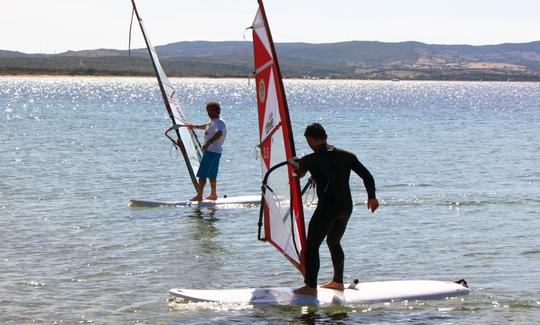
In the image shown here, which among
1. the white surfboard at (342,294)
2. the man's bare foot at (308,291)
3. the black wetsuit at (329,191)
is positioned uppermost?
the black wetsuit at (329,191)

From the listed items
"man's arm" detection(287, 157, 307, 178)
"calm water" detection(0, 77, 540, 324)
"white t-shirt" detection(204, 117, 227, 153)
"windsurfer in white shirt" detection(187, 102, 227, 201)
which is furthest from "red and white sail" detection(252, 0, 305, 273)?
"white t-shirt" detection(204, 117, 227, 153)

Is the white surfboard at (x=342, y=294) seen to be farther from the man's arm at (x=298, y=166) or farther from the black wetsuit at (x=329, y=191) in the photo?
the man's arm at (x=298, y=166)

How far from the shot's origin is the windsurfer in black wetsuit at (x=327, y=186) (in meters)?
9.40

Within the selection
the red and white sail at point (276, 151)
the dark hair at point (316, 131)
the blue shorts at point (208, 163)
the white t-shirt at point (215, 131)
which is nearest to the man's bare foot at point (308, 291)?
the red and white sail at point (276, 151)

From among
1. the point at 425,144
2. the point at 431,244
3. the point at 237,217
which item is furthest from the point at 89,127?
the point at 431,244

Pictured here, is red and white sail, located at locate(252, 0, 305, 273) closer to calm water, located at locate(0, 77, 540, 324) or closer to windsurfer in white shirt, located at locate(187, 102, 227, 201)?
calm water, located at locate(0, 77, 540, 324)

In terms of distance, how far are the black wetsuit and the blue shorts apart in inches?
252

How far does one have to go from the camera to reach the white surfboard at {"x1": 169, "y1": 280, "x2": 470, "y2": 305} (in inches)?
391

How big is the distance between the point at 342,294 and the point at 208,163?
21.0ft

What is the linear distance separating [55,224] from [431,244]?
5.70 m

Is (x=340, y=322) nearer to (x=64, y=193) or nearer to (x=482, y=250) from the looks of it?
(x=482, y=250)

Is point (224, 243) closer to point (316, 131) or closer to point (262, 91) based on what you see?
point (262, 91)

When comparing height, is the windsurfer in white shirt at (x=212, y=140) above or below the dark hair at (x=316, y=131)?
below

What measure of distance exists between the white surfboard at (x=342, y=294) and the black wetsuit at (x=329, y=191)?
0.28m
